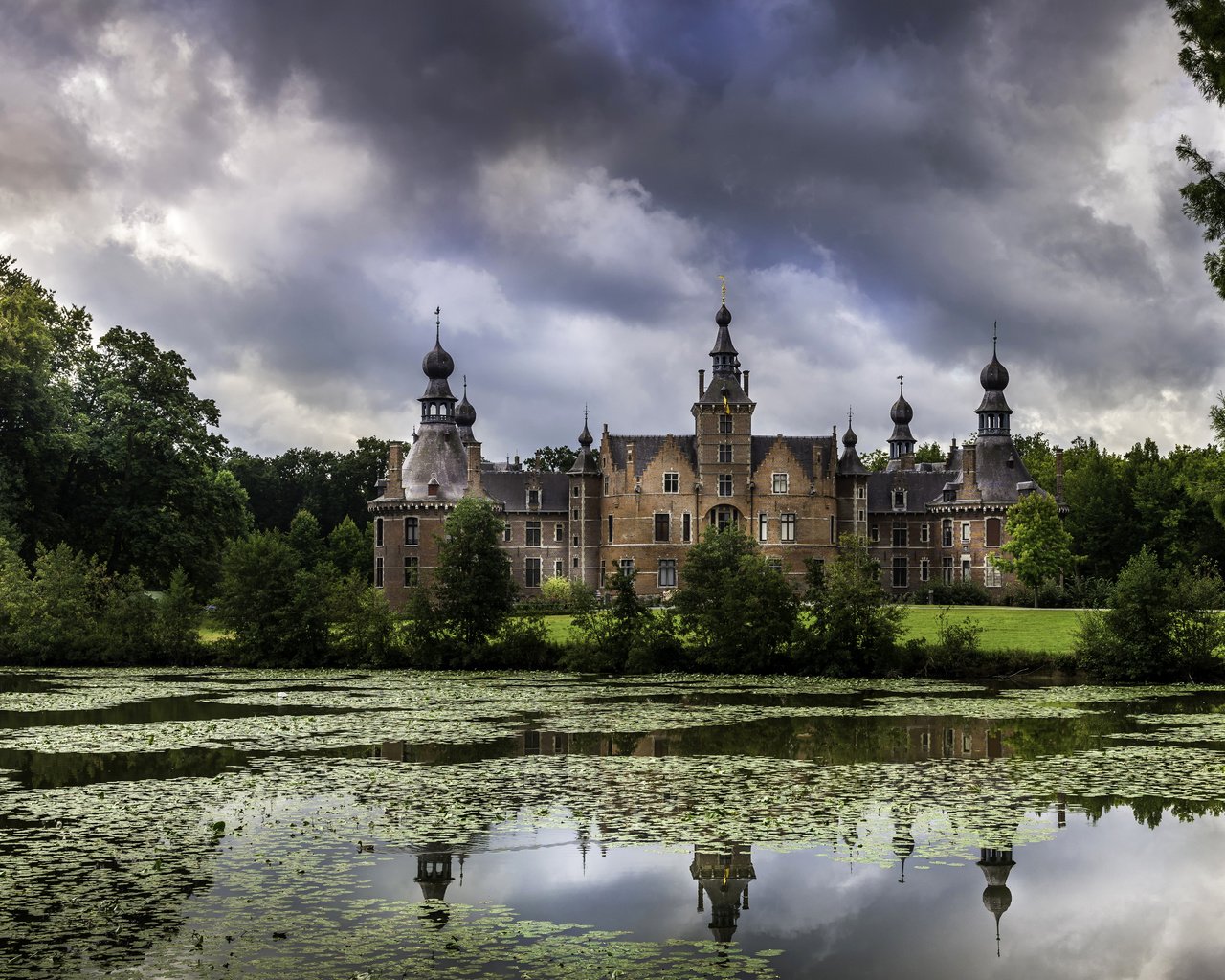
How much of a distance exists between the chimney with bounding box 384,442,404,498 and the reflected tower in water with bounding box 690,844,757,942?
48564 mm

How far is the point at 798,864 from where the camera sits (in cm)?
1045

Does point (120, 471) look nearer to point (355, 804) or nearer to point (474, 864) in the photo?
point (355, 804)

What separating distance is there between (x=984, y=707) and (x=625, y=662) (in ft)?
31.5

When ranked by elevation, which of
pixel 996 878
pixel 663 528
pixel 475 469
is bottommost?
pixel 996 878

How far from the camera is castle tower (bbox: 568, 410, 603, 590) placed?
6294 centimetres

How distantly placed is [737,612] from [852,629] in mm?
2476

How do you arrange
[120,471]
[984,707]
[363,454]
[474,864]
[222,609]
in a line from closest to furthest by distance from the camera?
[474,864] → [984,707] → [222,609] → [120,471] → [363,454]

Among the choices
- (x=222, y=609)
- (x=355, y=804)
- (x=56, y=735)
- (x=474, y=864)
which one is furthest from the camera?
(x=222, y=609)

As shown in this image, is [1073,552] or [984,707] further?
[1073,552]

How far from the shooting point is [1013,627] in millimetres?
35781

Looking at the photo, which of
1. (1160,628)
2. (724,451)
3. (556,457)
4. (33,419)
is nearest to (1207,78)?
(1160,628)

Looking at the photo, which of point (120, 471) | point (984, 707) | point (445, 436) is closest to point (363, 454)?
point (445, 436)

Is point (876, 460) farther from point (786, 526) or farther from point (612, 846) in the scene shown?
point (612, 846)

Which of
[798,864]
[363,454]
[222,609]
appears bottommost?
[798,864]
